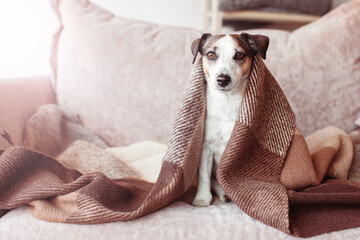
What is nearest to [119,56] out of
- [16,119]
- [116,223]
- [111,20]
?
[111,20]

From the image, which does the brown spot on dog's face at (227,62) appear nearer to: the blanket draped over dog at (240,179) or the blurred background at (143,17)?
the blanket draped over dog at (240,179)

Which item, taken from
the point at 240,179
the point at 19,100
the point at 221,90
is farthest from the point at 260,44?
the point at 19,100

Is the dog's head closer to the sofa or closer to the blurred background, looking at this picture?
the sofa

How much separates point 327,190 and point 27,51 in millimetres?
1869

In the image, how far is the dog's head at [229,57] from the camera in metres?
1.05

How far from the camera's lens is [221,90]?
107 centimetres

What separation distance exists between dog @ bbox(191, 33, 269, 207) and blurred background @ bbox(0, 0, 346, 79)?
1059mm

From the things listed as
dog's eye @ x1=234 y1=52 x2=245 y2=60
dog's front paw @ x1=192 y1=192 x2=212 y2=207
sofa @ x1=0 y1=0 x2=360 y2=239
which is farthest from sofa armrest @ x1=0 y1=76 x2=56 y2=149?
dog's eye @ x1=234 y1=52 x2=245 y2=60

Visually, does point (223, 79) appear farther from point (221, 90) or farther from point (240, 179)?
point (240, 179)

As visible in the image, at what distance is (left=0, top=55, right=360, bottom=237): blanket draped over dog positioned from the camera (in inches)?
34.2

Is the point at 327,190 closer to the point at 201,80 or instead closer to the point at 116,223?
the point at 201,80

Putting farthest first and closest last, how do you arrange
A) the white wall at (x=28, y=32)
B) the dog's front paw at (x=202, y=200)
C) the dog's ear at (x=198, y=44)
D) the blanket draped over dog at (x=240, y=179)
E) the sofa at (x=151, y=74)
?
the white wall at (x=28, y=32), the sofa at (x=151, y=74), the dog's ear at (x=198, y=44), the dog's front paw at (x=202, y=200), the blanket draped over dog at (x=240, y=179)

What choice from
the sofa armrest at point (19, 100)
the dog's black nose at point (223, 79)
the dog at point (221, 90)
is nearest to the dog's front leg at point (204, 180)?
the dog at point (221, 90)

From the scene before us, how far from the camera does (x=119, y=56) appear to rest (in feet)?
5.04
